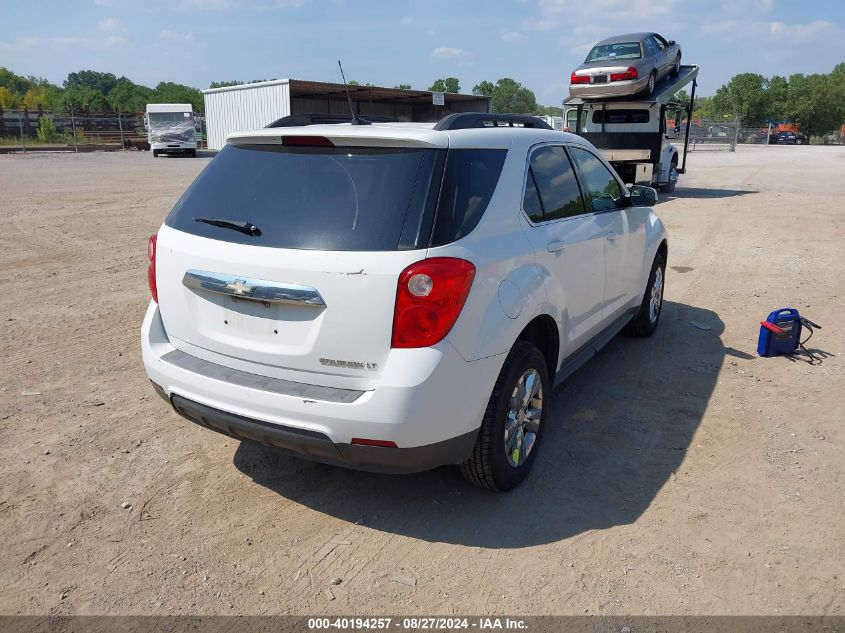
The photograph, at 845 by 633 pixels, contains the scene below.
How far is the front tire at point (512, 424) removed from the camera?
3.22 meters

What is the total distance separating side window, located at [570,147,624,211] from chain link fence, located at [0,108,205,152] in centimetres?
4641

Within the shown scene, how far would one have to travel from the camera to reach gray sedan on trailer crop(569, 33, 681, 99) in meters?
16.1

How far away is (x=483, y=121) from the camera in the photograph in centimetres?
364

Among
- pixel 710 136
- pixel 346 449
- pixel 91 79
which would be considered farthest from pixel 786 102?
pixel 91 79

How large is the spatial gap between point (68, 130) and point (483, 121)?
52007 millimetres

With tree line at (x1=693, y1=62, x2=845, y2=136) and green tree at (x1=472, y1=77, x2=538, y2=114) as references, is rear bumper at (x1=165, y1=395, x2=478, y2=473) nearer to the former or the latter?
tree line at (x1=693, y1=62, x2=845, y2=136)

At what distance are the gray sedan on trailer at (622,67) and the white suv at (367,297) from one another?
13.8 metres

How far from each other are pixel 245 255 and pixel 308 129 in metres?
0.76

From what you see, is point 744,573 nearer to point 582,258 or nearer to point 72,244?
point 582,258

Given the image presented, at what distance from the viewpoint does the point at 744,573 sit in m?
2.94

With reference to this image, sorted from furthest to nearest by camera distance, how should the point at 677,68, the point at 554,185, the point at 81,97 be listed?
the point at 81,97, the point at 677,68, the point at 554,185

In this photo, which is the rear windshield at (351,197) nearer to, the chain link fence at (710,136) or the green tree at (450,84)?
the chain link fence at (710,136)

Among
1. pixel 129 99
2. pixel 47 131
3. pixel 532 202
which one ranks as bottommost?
pixel 532 202

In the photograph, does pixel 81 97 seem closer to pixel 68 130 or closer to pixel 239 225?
pixel 68 130
